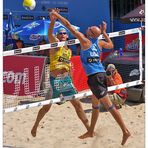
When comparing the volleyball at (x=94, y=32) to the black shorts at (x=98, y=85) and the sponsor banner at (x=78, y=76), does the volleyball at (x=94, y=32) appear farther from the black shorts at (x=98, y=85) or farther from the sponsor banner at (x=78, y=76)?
the sponsor banner at (x=78, y=76)

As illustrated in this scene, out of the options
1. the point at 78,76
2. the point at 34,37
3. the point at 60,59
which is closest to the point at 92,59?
the point at 60,59

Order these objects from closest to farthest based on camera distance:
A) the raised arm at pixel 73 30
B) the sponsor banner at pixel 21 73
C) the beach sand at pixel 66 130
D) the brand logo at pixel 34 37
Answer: the raised arm at pixel 73 30 < the beach sand at pixel 66 130 < the sponsor banner at pixel 21 73 < the brand logo at pixel 34 37

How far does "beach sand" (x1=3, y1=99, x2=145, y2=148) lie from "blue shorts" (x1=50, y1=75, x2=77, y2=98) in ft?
2.75

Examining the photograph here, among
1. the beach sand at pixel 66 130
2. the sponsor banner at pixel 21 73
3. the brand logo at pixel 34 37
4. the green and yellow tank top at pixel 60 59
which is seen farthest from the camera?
the brand logo at pixel 34 37

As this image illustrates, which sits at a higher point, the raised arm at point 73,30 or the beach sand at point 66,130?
the raised arm at point 73,30

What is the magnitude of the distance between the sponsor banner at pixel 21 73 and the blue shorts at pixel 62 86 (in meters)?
2.81

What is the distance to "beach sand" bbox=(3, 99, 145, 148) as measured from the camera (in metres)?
7.80

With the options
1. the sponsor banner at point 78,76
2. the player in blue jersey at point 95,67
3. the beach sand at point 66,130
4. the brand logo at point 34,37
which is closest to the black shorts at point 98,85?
the player in blue jersey at point 95,67

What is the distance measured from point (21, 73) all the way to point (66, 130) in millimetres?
2839

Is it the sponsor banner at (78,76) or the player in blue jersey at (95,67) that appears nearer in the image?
the player in blue jersey at (95,67)

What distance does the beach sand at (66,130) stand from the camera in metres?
7.80

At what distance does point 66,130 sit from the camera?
867 cm

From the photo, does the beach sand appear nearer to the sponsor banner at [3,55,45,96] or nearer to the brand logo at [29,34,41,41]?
the sponsor banner at [3,55,45,96]

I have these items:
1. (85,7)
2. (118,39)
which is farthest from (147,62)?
(85,7)
